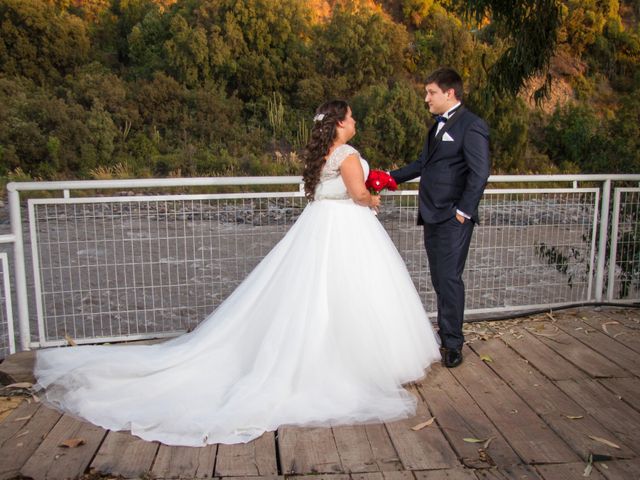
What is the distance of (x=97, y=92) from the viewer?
20.8 m

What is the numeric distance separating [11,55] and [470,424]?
1019 inches

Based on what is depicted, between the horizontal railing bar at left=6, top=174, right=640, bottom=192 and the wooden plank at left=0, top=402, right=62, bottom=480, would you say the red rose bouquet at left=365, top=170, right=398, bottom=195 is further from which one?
the wooden plank at left=0, top=402, right=62, bottom=480

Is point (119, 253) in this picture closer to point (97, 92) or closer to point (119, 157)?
point (119, 157)

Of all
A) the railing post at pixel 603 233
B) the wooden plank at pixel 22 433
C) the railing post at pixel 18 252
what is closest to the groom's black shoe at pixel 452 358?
the railing post at pixel 603 233

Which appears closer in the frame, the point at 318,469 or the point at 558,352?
the point at 318,469

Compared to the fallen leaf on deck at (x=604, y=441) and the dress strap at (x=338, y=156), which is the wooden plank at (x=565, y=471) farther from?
the dress strap at (x=338, y=156)

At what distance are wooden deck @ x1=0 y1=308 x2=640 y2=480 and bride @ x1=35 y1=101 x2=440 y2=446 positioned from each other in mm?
104

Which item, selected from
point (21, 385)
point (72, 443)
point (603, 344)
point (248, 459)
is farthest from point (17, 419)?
point (603, 344)

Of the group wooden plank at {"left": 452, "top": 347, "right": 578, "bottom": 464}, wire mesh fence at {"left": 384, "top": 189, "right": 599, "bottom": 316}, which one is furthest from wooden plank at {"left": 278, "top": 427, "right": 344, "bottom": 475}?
wire mesh fence at {"left": 384, "top": 189, "right": 599, "bottom": 316}

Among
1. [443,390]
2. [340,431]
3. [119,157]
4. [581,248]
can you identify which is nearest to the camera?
Answer: [340,431]

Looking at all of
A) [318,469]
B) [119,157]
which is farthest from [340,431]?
[119,157]

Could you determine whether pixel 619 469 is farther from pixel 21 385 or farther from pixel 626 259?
pixel 626 259

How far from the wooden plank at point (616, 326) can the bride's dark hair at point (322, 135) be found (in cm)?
241

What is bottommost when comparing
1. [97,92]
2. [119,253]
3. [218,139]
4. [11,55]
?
[119,253]
